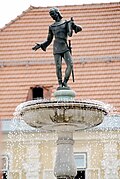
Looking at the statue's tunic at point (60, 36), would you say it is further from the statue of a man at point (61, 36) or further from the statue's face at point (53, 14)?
the statue's face at point (53, 14)

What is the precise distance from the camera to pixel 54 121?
37.8ft

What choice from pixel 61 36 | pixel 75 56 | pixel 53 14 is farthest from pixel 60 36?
pixel 75 56

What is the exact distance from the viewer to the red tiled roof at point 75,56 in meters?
21.7

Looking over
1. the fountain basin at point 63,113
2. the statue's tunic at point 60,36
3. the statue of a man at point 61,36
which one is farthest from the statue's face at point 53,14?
the fountain basin at point 63,113

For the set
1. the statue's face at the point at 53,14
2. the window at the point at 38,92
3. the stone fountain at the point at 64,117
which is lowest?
the stone fountain at the point at 64,117

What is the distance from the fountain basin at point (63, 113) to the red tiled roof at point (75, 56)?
9205mm

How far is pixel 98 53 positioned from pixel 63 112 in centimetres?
1161

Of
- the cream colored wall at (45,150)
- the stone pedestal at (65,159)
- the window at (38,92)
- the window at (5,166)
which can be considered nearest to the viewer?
the stone pedestal at (65,159)

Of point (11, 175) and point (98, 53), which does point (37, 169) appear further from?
point (98, 53)

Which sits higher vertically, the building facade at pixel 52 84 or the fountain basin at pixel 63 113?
the building facade at pixel 52 84

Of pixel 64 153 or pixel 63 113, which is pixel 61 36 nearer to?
pixel 63 113

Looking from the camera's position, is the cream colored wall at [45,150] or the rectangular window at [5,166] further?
the rectangular window at [5,166]

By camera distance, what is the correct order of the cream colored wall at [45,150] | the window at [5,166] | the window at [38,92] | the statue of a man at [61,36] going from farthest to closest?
the window at [38,92] → the window at [5,166] → the cream colored wall at [45,150] → the statue of a man at [61,36]

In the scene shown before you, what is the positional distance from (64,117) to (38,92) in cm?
1062
